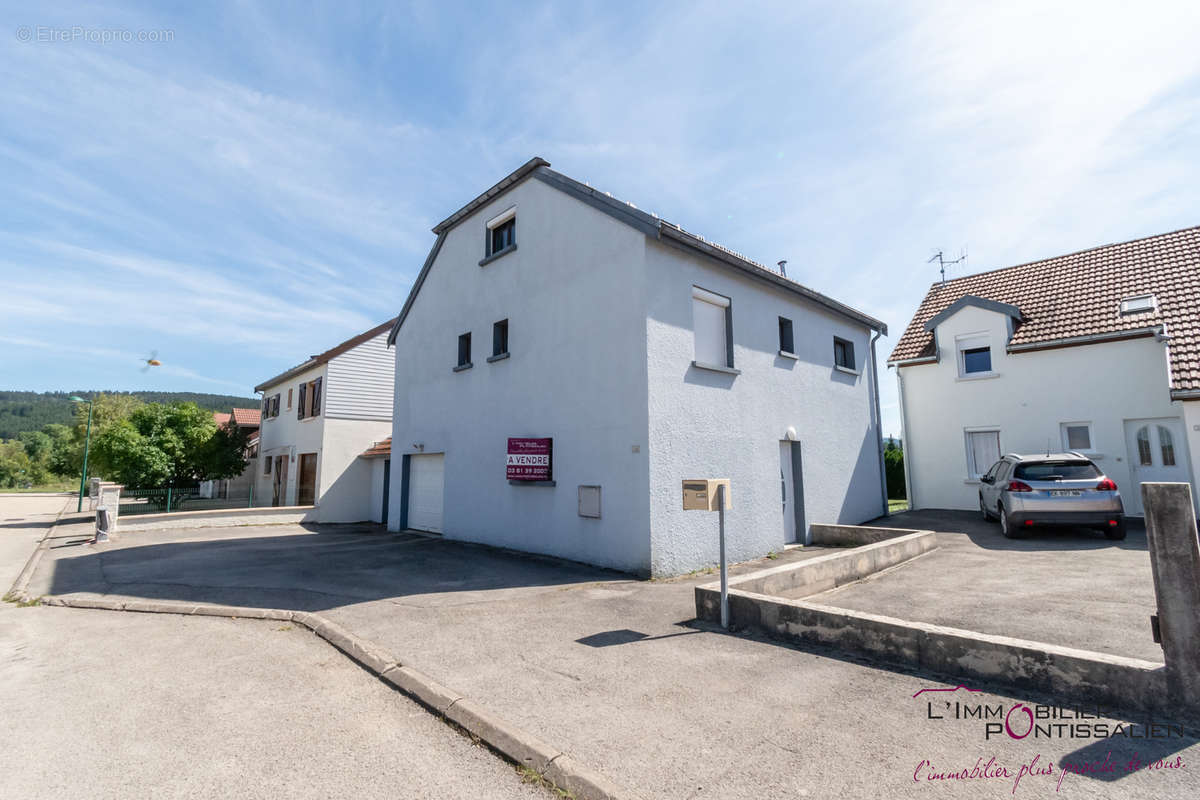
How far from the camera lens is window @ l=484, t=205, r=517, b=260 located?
1284 centimetres

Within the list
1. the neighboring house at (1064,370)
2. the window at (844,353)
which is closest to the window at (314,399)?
the window at (844,353)

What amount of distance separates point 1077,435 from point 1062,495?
5812 mm

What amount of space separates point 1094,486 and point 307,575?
13.9 m

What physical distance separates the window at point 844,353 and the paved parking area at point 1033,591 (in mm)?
5274

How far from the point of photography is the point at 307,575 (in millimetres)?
9359

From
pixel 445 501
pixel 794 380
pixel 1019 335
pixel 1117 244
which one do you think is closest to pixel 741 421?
pixel 794 380

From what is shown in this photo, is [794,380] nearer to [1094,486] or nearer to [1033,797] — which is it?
[1094,486]

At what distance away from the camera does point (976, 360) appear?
53.3 ft

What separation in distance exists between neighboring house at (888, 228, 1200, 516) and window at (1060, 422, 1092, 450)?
27 millimetres

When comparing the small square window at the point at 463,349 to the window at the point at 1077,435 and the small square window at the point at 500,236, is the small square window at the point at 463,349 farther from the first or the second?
the window at the point at 1077,435

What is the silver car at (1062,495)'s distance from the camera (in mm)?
10008

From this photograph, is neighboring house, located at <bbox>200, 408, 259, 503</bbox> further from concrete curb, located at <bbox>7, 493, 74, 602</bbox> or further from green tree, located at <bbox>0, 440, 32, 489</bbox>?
green tree, located at <bbox>0, 440, 32, 489</bbox>

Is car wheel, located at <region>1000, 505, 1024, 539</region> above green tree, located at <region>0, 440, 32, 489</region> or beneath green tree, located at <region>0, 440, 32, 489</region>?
beneath

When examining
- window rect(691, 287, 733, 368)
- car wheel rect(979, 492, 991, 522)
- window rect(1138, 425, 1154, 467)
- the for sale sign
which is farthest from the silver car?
the for sale sign
